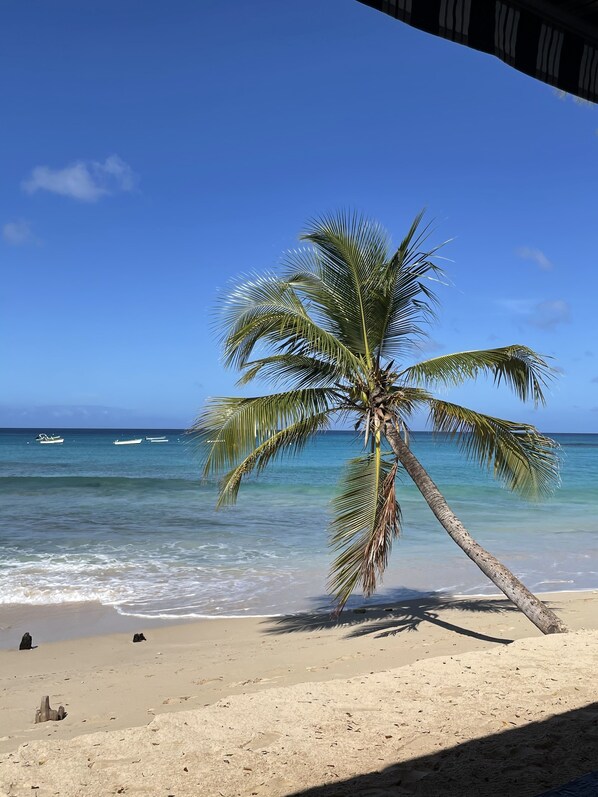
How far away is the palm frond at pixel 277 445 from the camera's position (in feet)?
29.1

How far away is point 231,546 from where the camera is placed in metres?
18.3

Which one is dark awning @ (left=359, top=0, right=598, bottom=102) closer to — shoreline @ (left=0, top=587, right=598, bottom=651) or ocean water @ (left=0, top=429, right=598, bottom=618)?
ocean water @ (left=0, top=429, right=598, bottom=618)

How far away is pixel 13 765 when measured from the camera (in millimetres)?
4691

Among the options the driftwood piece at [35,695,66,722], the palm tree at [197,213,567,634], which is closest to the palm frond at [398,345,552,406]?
the palm tree at [197,213,567,634]

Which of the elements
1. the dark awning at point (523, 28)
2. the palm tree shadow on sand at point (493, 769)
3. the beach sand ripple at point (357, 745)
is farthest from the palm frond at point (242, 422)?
the dark awning at point (523, 28)

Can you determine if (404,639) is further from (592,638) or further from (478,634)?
(592,638)

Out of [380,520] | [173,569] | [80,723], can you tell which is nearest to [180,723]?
[80,723]

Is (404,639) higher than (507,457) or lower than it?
lower

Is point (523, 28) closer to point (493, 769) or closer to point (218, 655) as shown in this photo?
point (493, 769)

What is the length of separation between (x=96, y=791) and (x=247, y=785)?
924 mm

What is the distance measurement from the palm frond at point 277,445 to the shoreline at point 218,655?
2.16m

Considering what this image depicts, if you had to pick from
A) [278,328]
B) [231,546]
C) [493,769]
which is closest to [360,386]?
[278,328]

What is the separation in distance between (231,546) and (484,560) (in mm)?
10868

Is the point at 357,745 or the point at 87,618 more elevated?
the point at 357,745
